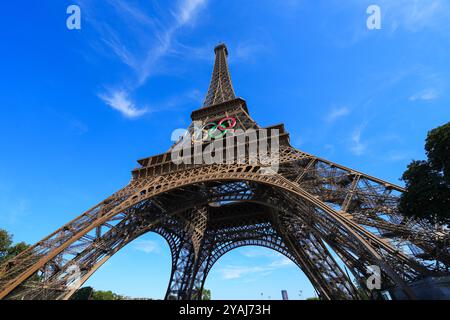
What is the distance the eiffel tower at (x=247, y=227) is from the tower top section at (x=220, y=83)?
1043 mm

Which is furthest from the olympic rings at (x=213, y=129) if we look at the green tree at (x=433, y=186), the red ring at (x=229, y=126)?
the green tree at (x=433, y=186)

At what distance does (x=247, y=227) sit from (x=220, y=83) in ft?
63.0

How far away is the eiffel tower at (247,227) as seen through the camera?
9531 millimetres

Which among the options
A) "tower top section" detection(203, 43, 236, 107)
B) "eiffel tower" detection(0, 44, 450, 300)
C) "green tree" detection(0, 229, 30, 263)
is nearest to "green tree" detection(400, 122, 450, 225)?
"eiffel tower" detection(0, 44, 450, 300)

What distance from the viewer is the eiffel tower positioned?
9.53 meters

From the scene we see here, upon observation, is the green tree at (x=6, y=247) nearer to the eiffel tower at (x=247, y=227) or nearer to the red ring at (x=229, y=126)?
the eiffel tower at (x=247, y=227)

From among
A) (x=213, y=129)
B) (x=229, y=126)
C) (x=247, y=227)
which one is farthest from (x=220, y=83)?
(x=247, y=227)

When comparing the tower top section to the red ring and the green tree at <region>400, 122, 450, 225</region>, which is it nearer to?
the red ring

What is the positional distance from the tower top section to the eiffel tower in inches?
41.1

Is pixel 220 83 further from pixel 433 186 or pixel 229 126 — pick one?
pixel 433 186
